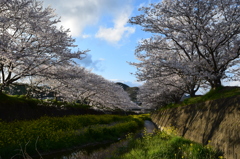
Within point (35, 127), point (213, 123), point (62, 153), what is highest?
point (213, 123)

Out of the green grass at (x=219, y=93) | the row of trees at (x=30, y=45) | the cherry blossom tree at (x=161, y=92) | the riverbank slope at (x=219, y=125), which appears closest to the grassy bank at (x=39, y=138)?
the row of trees at (x=30, y=45)

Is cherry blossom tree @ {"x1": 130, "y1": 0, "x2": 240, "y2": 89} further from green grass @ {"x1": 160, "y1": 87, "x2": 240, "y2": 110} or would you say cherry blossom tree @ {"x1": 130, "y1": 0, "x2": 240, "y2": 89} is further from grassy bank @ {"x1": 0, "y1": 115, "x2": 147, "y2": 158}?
grassy bank @ {"x1": 0, "y1": 115, "x2": 147, "y2": 158}

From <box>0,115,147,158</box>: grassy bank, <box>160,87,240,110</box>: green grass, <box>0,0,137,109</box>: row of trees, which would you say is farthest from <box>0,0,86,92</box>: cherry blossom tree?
<box>160,87,240,110</box>: green grass

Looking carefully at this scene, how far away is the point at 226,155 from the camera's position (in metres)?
5.90

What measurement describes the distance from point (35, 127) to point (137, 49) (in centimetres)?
902

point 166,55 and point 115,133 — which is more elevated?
point 166,55

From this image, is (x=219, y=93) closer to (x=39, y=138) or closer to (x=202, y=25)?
(x=202, y=25)

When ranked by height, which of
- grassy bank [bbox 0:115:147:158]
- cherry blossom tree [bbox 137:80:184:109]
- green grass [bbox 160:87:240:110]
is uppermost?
cherry blossom tree [bbox 137:80:184:109]

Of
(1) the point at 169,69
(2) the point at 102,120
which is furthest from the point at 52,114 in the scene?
(1) the point at 169,69

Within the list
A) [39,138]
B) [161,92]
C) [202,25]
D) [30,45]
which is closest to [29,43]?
[30,45]

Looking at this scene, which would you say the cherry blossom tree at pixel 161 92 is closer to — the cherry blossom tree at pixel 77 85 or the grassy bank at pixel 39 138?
the cherry blossom tree at pixel 77 85

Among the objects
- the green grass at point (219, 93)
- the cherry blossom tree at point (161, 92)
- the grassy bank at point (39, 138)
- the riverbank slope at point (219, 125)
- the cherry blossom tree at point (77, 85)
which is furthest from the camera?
the cherry blossom tree at point (161, 92)

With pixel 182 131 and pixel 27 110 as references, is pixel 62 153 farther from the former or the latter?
pixel 27 110

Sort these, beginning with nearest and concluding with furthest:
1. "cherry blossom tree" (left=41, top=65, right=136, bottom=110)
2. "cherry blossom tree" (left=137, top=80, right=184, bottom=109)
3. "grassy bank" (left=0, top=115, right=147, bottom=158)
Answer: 1. "grassy bank" (left=0, top=115, right=147, bottom=158)
2. "cherry blossom tree" (left=41, top=65, right=136, bottom=110)
3. "cherry blossom tree" (left=137, top=80, right=184, bottom=109)
